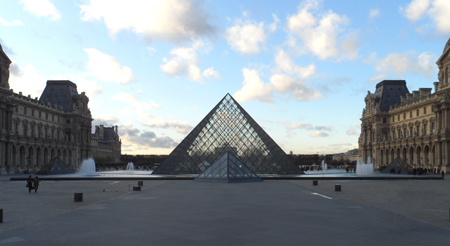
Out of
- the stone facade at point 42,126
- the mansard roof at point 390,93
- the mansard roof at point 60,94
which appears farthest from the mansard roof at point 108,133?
the mansard roof at point 390,93

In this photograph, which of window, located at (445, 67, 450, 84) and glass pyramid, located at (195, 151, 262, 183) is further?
window, located at (445, 67, 450, 84)

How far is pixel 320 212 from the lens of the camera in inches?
422

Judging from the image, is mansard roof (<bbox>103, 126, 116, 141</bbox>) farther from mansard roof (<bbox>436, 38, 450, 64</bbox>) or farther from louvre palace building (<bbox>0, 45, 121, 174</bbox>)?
mansard roof (<bbox>436, 38, 450, 64</bbox>)

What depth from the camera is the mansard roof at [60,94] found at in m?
77.9

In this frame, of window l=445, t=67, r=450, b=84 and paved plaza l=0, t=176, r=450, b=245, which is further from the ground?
window l=445, t=67, r=450, b=84

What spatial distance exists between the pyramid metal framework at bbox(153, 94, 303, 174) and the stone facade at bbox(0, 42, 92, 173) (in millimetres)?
27845

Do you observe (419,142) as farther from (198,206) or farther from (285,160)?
(198,206)

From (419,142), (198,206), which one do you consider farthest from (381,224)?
(419,142)

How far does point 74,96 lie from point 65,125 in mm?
→ 6331

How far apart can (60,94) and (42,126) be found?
13589 mm

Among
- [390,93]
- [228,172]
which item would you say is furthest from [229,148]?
[390,93]

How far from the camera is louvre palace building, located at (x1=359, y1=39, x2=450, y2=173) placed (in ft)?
167

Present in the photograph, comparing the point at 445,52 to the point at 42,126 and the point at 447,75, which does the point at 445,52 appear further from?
the point at 42,126

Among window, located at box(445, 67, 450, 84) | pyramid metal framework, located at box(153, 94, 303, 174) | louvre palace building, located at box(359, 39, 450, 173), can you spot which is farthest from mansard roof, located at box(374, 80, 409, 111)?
pyramid metal framework, located at box(153, 94, 303, 174)
